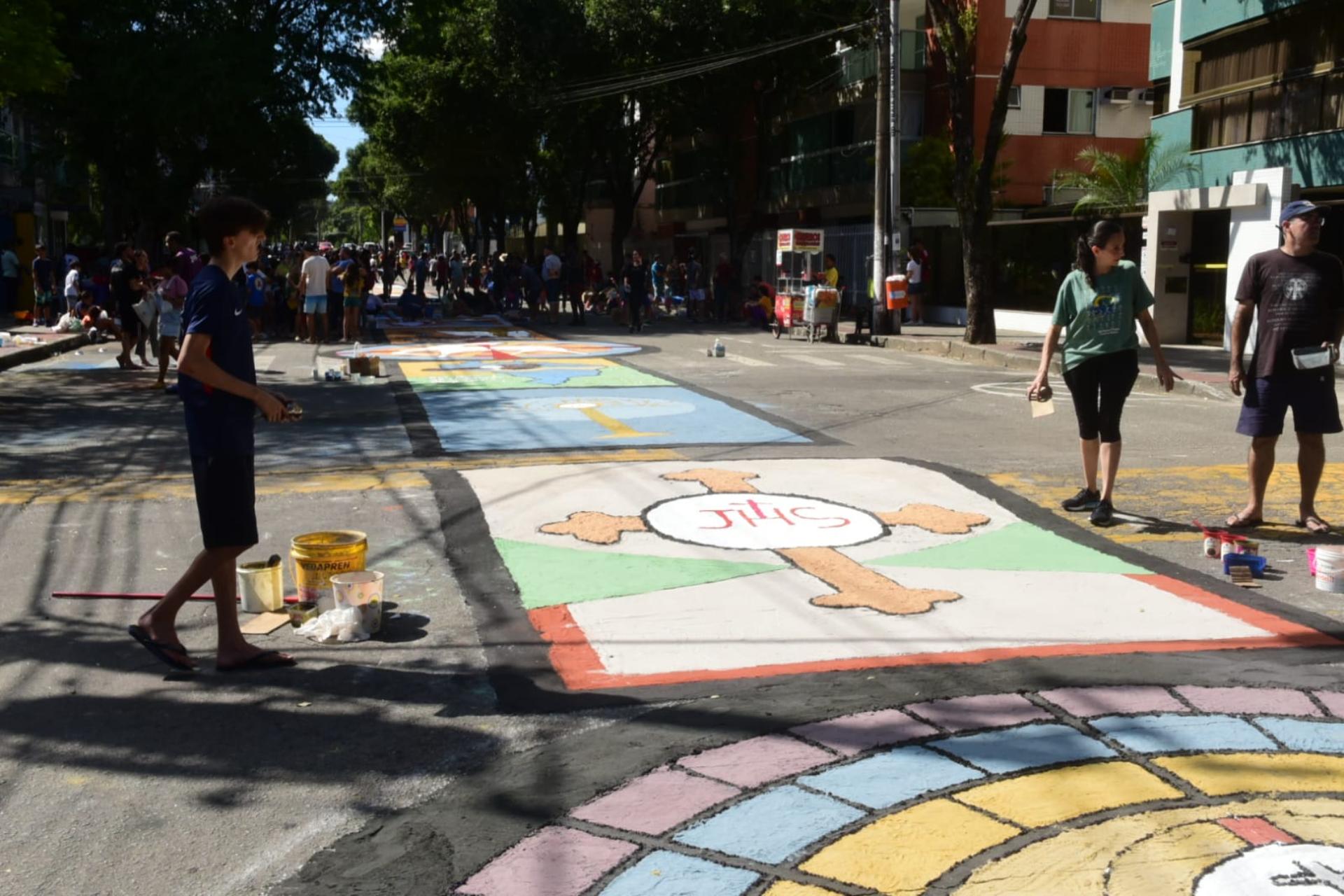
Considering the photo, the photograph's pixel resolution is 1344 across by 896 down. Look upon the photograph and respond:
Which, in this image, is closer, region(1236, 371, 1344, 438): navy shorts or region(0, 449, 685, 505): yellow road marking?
region(1236, 371, 1344, 438): navy shorts

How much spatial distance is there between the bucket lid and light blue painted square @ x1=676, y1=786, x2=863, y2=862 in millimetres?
2776

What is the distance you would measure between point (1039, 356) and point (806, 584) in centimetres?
1592

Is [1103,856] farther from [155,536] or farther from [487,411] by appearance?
[487,411]

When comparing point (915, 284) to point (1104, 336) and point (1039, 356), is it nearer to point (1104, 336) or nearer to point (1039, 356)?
point (1039, 356)

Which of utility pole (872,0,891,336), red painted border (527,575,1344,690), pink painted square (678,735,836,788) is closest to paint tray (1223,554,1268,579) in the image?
red painted border (527,575,1344,690)

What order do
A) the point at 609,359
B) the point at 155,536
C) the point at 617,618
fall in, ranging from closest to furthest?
the point at 617,618, the point at 155,536, the point at 609,359

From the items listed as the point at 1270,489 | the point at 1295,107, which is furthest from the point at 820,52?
the point at 1270,489

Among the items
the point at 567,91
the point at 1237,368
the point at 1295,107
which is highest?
the point at 567,91

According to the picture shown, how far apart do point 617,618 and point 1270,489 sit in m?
5.26

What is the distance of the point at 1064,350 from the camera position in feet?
27.2

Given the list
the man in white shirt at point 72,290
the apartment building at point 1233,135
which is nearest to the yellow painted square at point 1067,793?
the apartment building at point 1233,135

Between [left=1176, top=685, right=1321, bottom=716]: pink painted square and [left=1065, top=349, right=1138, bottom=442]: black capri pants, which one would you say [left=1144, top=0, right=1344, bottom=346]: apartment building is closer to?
[left=1065, top=349, right=1138, bottom=442]: black capri pants

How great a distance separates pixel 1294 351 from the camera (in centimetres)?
751

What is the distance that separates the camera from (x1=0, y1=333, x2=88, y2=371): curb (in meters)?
19.3
